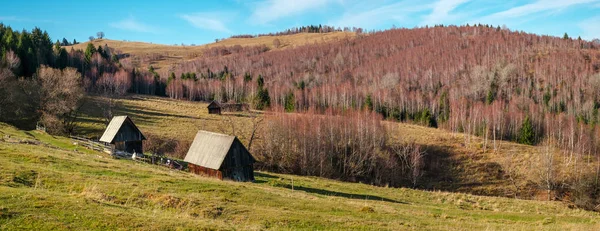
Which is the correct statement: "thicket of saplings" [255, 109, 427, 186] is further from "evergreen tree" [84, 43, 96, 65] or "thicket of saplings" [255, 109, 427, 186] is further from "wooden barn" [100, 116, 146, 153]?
"evergreen tree" [84, 43, 96, 65]

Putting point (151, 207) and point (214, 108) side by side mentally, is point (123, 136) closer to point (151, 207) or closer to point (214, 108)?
point (151, 207)

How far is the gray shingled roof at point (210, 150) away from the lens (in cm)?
3862

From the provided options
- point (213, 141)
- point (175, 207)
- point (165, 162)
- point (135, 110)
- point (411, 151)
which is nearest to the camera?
point (175, 207)

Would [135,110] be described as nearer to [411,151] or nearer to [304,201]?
[411,151]

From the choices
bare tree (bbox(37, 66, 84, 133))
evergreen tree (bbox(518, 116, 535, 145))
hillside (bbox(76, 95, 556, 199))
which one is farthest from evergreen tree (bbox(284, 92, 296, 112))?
bare tree (bbox(37, 66, 84, 133))

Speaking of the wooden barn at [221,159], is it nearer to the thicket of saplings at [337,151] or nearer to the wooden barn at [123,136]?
the wooden barn at [123,136]

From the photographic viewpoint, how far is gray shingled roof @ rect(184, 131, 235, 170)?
38.6m

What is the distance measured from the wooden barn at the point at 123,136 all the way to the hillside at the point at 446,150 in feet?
38.9

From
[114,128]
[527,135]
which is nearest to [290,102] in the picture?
[527,135]

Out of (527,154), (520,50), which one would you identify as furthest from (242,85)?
(520,50)

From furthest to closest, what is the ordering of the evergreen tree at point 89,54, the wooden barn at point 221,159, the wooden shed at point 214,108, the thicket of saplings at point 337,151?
1. the evergreen tree at point 89,54
2. the wooden shed at point 214,108
3. the thicket of saplings at point 337,151
4. the wooden barn at point 221,159

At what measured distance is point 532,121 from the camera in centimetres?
9462

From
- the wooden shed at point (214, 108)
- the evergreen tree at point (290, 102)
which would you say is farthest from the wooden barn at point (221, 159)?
the evergreen tree at point (290, 102)

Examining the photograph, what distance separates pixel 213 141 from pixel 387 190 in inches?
816
